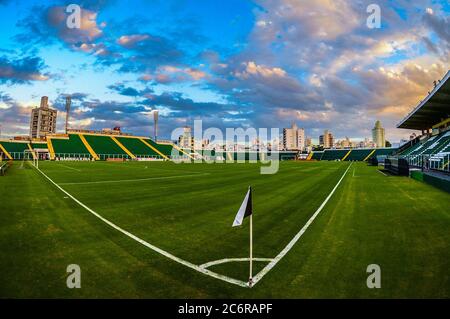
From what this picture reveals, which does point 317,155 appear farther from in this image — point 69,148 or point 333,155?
point 69,148

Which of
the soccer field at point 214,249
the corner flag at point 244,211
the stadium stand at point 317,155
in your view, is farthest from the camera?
the stadium stand at point 317,155

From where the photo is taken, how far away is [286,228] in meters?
9.37

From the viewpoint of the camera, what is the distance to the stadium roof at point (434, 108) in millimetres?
35631

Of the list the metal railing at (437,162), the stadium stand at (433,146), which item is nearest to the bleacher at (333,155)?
the stadium stand at (433,146)

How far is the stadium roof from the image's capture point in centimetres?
3563

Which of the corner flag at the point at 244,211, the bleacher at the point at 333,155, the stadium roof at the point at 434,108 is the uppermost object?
the stadium roof at the point at 434,108

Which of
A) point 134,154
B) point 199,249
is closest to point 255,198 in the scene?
point 199,249

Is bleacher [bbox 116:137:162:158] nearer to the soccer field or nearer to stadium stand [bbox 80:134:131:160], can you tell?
stadium stand [bbox 80:134:131:160]

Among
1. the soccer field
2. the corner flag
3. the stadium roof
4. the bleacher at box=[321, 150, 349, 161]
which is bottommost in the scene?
the soccer field

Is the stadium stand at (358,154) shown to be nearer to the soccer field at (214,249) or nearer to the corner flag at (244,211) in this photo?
the soccer field at (214,249)

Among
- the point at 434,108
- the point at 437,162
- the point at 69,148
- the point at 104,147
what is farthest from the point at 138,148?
the point at 437,162

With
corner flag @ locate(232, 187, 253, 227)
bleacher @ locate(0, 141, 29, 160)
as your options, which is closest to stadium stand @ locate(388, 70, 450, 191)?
corner flag @ locate(232, 187, 253, 227)
